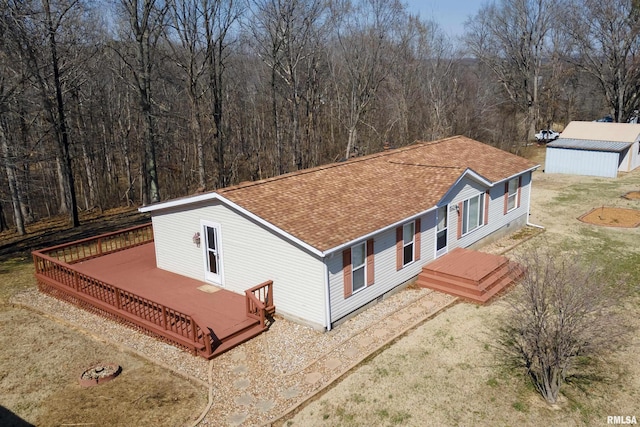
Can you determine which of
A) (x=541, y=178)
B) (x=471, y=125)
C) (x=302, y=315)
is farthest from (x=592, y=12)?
(x=302, y=315)

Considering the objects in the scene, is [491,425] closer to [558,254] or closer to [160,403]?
[160,403]

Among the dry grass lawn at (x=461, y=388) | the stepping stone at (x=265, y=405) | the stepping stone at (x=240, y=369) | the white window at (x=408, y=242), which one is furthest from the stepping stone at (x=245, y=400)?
the white window at (x=408, y=242)

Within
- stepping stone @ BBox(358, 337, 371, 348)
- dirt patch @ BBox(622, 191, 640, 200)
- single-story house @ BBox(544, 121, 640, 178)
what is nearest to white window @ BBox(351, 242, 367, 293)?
stepping stone @ BBox(358, 337, 371, 348)

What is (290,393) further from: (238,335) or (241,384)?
(238,335)

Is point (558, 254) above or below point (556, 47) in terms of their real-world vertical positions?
below

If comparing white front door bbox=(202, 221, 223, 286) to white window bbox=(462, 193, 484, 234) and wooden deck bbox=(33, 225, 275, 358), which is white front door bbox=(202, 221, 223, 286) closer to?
wooden deck bbox=(33, 225, 275, 358)

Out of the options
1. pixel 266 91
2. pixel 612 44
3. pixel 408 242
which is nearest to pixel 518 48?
pixel 612 44
